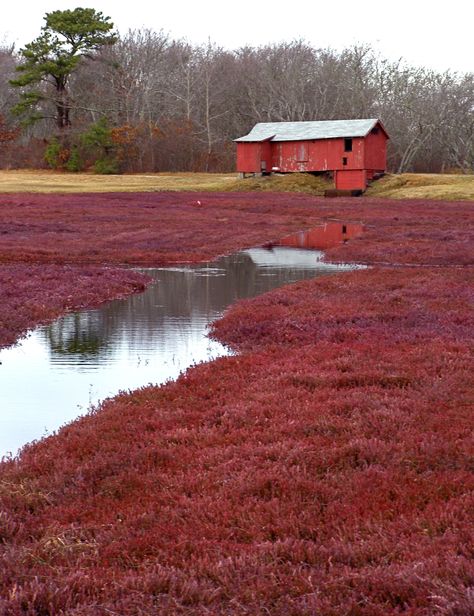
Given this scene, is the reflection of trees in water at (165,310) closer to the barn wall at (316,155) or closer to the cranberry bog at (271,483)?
the cranberry bog at (271,483)

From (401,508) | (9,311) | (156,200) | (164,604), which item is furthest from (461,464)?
(156,200)

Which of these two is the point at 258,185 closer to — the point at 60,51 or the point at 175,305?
the point at 60,51

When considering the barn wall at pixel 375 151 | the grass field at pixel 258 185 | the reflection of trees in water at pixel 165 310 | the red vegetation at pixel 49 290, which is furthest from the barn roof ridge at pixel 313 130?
the red vegetation at pixel 49 290

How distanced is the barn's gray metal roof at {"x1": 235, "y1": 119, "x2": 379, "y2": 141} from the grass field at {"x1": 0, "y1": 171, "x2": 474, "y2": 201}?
380 cm

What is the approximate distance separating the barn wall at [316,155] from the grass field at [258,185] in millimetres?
1520

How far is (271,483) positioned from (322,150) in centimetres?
6955

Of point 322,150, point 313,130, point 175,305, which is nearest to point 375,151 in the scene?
point 322,150

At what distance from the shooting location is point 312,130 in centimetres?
7706

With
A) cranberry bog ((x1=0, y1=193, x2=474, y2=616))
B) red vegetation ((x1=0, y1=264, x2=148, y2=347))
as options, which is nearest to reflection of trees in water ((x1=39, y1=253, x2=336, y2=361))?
red vegetation ((x1=0, y1=264, x2=148, y2=347))

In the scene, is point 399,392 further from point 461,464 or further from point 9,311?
point 9,311

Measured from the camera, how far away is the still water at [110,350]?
1162cm

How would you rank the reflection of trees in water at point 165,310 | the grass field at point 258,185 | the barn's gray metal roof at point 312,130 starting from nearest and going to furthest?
the reflection of trees in water at point 165,310 → the grass field at point 258,185 → the barn's gray metal roof at point 312,130

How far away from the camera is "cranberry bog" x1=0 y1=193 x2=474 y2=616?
19.4 ft

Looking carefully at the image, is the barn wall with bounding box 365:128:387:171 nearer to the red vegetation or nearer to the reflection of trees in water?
the reflection of trees in water
